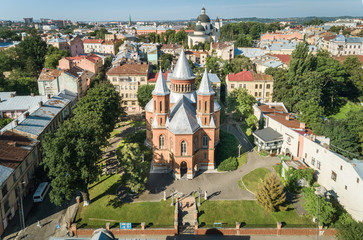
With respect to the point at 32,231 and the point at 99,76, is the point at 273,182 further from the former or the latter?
the point at 99,76

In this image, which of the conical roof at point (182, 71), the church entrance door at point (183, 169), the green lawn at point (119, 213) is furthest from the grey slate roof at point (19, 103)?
the church entrance door at point (183, 169)

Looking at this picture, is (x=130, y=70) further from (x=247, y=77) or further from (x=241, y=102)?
(x=241, y=102)

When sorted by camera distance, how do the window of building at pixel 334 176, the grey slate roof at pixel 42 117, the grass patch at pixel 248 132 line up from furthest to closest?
the grass patch at pixel 248 132 → the grey slate roof at pixel 42 117 → the window of building at pixel 334 176

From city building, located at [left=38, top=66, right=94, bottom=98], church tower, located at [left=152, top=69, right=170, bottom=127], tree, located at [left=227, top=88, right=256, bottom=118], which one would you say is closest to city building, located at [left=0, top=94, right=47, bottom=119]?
city building, located at [left=38, top=66, right=94, bottom=98]

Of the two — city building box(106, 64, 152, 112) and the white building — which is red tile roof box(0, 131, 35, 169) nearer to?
city building box(106, 64, 152, 112)

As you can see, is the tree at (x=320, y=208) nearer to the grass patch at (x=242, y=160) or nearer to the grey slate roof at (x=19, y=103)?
the grass patch at (x=242, y=160)

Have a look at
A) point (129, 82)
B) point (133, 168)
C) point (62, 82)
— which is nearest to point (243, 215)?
point (133, 168)

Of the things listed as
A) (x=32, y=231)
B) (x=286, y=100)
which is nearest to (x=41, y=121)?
(x=32, y=231)
